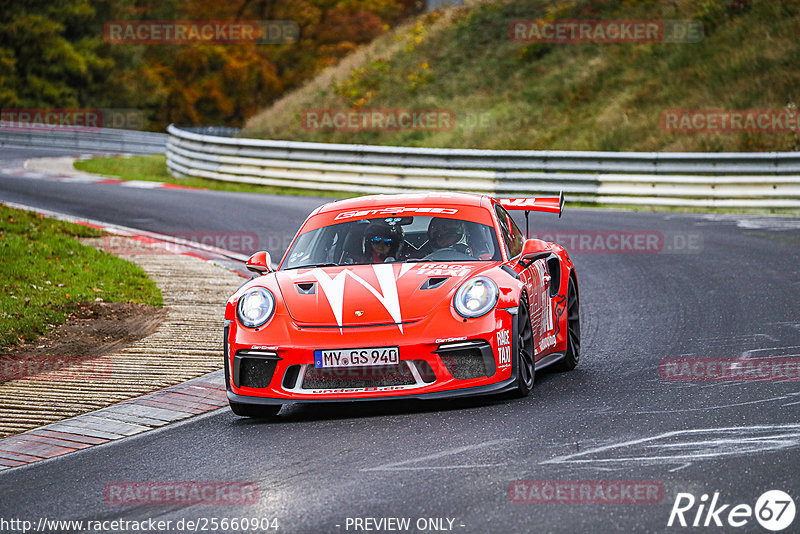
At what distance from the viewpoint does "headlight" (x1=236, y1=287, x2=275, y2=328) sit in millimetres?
7285

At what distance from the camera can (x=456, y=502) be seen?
5176mm

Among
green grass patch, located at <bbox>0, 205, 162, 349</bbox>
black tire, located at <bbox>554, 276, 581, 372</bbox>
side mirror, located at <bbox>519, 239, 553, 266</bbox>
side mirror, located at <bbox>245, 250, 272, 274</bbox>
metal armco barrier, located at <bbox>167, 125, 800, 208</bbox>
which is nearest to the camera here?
side mirror, located at <bbox>519, 239, 553, 266</bbox>

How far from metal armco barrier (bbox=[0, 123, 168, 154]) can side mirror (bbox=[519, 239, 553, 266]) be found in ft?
105

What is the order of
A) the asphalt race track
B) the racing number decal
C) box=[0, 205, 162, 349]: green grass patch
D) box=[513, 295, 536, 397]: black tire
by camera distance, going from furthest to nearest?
box=[0, 205, 162, 349]: green grass patch, the racing number decal, box=[513, 295, 536, 397]: black tire, the asphalt race track

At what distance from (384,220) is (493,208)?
2.80 ft

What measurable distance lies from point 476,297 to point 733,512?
2649mm

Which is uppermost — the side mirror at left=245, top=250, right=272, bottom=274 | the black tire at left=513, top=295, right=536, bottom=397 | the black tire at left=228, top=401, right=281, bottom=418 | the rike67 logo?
the side mirror at left=245, top=250, right=272, bottom=274

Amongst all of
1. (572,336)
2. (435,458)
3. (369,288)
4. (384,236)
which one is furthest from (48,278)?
(435,458)

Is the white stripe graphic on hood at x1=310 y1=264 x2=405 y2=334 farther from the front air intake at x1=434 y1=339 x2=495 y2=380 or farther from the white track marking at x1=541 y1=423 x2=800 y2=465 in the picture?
the white track marking at x1=541 y1=423 x2=800 y2=465

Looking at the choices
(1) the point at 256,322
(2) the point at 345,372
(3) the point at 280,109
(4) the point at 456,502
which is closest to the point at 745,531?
(4) the point at 456,502

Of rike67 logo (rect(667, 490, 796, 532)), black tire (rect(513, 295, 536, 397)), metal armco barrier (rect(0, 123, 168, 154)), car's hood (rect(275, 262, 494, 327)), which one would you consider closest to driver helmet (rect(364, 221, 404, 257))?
car's hood (rect(275, 262, 494, 327))

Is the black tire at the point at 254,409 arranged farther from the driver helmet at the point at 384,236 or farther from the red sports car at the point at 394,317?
the driver helmet at the point at 384,236

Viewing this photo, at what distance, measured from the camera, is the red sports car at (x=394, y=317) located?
690cm

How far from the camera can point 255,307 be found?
738 cm
